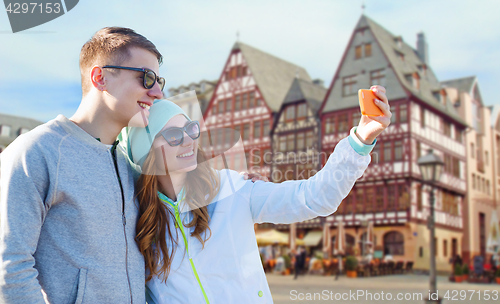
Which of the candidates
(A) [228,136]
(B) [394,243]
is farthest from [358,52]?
(A) [228,136]

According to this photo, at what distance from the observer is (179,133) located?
1.90 meters

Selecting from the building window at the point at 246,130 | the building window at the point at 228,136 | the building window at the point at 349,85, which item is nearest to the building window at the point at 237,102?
the building window at the point at 246,130

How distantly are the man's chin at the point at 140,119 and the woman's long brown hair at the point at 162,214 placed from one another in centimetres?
13

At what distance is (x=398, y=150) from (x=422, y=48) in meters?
7.96

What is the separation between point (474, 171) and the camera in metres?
24.0

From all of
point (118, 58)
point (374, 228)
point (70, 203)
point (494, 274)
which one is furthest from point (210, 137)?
point (374, 228)

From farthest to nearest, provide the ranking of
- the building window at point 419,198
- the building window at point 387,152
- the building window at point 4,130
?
the building window at point 387,152 → the building window at point 419,198 → the building window at point 4,130

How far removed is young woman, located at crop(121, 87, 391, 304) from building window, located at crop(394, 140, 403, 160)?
19.5 meters

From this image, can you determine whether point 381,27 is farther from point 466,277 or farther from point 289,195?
point 289,195

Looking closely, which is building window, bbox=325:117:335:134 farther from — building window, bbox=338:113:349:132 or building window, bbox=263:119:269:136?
building window, bbox=263:119:269:136

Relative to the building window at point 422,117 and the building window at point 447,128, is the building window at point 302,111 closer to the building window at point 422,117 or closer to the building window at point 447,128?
the building window at point 422,117

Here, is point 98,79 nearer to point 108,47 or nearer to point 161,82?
point 108,47

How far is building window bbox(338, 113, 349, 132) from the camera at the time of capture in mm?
22030

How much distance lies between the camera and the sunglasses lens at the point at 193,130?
190cm
